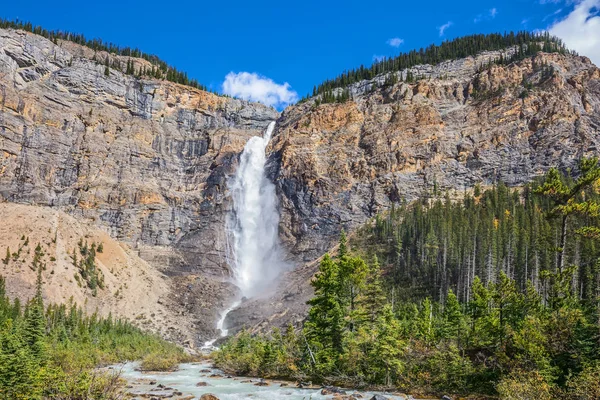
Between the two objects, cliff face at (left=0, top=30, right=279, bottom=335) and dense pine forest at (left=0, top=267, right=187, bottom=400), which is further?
cliff face at (left=0, top=30, right=279, bottom=335)

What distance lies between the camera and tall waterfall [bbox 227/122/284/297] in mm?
105875

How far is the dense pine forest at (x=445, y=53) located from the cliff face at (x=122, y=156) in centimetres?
3291

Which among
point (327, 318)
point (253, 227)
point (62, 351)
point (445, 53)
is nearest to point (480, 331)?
point (327, 318)

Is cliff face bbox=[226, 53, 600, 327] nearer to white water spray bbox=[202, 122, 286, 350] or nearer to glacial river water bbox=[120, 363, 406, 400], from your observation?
white water spray bbox=[202, 122, 286, 350]

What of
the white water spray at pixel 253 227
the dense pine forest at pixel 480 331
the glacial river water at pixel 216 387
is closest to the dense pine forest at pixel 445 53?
the white water spray at pixel 253 227

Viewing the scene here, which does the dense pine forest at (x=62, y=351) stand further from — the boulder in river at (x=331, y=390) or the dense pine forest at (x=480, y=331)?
the dense pine forest at (x=480, y=331)

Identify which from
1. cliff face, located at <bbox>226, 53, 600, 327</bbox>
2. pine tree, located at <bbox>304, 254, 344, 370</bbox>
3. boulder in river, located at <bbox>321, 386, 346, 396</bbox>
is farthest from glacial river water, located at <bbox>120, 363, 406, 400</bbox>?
cliff face, located at <bbox>226, 53, 600, 327</bbox>

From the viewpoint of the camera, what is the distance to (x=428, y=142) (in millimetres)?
117312

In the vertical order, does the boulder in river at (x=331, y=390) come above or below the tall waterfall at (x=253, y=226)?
below

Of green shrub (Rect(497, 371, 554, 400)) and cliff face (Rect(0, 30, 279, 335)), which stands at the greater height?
cliff face (Rect(0, 30, 279, 335))

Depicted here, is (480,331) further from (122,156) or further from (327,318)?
(122,156)

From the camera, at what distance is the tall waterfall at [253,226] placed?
106 m

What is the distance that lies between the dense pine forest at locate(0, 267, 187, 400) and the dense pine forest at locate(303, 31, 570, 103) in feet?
310

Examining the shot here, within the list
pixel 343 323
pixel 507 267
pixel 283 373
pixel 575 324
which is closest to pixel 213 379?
pixel 283 373
